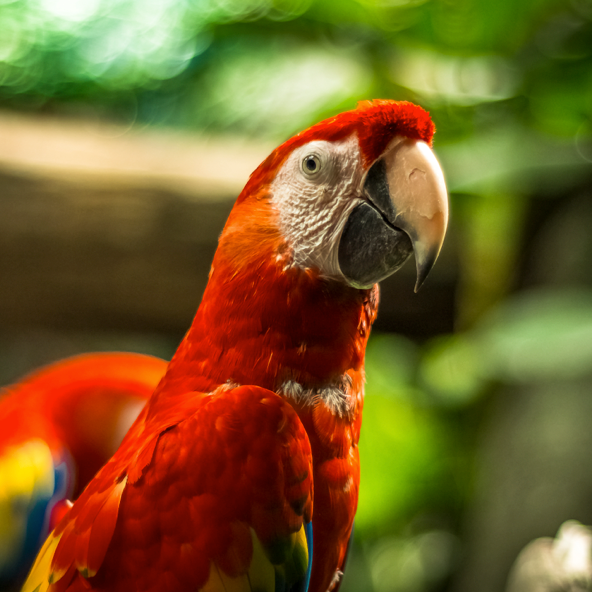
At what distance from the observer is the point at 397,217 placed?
458 mm

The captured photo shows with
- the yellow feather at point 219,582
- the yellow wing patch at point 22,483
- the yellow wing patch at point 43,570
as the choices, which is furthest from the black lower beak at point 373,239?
the yellow wing patch at point 22,483

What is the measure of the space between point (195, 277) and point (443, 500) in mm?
822

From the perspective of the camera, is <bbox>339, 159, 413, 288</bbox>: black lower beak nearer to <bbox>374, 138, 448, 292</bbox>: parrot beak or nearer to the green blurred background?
<bbox>374, 138, 448, 292</bbox>: parrot beak

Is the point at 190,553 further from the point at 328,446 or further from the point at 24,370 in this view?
the point at 24,370

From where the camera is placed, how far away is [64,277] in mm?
1242

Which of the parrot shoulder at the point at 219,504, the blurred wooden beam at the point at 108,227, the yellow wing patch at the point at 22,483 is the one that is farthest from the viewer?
the blurred wooden beam at the point at 108,227

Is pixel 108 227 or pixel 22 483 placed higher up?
pixel 108 227

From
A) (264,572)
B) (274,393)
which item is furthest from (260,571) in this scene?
(274,393)

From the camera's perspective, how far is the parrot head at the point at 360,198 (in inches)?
17.9

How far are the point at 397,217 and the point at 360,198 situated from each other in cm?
4

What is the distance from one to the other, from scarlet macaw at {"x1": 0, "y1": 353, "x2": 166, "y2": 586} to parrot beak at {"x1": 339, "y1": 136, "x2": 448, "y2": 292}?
413mm

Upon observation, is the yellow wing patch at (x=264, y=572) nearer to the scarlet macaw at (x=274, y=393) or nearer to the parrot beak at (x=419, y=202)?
the scarlet macaw at (x=274, y=393)

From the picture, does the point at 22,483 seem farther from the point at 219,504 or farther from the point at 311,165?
the point at 311,165

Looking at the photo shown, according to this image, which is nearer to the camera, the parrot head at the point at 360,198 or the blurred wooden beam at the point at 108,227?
the parrot head at the point at 360,198
